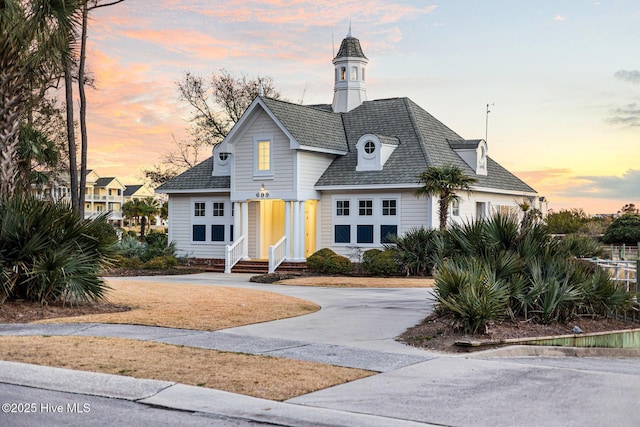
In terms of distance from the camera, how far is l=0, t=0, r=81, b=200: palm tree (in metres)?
17.8

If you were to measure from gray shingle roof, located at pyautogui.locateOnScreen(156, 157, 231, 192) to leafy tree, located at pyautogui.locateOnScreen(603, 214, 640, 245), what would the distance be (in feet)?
75.4

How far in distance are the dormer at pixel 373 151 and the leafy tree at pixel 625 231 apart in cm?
1794

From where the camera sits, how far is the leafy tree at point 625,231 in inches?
1738

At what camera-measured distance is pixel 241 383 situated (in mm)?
9688

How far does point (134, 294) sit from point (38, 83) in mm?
5904

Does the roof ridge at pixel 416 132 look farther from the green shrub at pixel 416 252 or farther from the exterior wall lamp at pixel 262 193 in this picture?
the exterior wall lamp at pixel 262 193

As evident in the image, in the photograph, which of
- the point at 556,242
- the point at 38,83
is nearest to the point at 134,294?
the point at 38,83

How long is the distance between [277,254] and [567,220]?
88.4 ft

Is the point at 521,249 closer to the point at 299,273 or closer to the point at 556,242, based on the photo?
the point at 556,242

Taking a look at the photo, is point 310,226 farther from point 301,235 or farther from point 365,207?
point 365,207

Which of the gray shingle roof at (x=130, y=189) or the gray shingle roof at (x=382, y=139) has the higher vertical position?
the gray shingle roof at (x=130, y=189)

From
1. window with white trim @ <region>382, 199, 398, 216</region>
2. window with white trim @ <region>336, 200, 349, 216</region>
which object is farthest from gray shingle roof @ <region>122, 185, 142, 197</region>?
window with white trim @ <region>382, 199, 398, 216</region>

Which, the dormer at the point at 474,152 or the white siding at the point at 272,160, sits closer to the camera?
the white siding at the point at 272,160

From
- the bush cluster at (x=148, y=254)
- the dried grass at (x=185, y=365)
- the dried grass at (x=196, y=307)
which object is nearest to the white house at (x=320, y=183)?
the bush cluster at (x=148, y=254)
